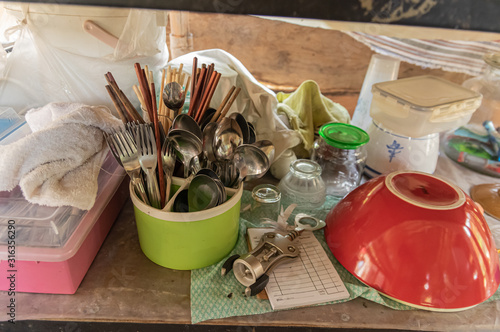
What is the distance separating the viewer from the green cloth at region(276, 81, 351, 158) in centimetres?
90

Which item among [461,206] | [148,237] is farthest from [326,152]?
[148,237]

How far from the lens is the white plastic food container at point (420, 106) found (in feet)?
2.51

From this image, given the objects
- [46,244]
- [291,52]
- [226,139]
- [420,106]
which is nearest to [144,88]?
[226,139]

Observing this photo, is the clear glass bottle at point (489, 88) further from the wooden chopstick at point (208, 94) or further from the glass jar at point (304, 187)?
the wooden chopstick at point (208, 94)

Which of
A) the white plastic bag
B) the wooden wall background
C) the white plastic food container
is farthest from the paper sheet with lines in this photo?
the wooden wall background

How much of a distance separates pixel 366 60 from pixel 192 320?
1.10m

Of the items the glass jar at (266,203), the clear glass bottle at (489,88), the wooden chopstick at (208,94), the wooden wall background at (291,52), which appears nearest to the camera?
the wooden chopstick at (208,94)

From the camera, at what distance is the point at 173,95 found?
60 centimetres

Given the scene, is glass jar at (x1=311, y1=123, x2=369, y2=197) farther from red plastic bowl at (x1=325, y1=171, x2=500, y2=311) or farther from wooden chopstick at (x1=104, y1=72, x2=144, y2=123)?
wooden chopstick at (x1=104, y1=72, x2=144, y2=123)

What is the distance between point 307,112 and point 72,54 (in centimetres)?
55

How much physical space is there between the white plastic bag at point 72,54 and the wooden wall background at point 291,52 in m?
0.42

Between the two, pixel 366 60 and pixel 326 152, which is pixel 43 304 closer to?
pixel 326 152

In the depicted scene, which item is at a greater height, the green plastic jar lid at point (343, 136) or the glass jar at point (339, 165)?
the green plastic jar lid at point (343, 136)

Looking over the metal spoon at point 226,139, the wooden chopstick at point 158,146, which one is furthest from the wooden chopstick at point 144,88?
the metal spoon at point 226,139
